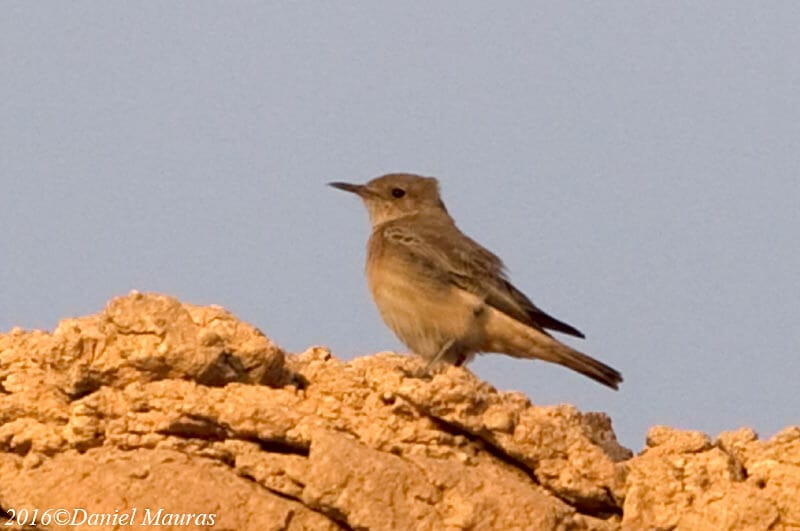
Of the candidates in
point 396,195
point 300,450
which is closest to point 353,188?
point 396,195

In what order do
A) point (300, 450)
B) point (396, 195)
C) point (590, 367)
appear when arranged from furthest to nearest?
point (396, 195) < point (590, 367) < point (300, 450)

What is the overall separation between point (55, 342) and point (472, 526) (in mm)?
2474

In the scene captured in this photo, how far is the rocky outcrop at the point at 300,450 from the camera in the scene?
Result: 1004cm

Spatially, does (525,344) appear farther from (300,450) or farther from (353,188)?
(300,450)

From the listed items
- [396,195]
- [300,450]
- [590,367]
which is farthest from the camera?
[396,195]

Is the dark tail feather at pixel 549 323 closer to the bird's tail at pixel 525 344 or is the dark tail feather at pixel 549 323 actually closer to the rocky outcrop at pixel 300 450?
the bird's tail at pixel 525 344

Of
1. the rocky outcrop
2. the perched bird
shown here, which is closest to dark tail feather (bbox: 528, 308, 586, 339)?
the perched bird

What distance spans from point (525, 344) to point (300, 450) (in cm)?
549

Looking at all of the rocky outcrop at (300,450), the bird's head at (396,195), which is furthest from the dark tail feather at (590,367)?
the rocky outcrop at (300,450)

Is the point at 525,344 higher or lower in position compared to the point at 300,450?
higher

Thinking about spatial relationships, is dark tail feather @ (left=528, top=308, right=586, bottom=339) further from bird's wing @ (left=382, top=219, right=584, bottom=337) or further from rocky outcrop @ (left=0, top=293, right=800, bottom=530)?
rocky outcrop @ (left=0, top=293, right=800, bottom=530)

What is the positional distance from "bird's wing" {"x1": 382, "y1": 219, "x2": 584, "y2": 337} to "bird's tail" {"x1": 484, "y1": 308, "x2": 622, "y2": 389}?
86 millimetres

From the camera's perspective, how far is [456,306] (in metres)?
15.8

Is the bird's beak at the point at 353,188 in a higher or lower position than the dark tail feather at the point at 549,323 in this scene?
higher
